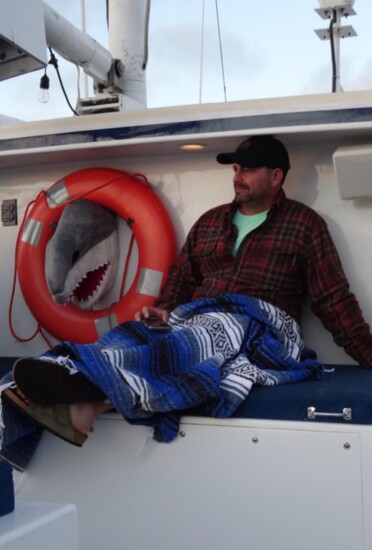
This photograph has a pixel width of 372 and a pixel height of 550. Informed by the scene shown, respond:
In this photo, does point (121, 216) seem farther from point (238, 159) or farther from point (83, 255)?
point (238, 159)

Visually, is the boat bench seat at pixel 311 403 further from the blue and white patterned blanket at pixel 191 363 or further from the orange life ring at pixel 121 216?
the orange life ring at pixel 121 216

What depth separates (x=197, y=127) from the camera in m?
2.97

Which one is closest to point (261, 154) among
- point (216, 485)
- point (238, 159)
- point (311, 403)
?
point (238, 159)

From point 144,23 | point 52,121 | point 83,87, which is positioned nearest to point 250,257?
point 52,121

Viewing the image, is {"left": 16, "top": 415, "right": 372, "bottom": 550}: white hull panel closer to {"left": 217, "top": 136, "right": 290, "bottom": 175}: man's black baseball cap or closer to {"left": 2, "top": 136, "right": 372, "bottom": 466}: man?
{"left": 2, "top": 136, "right": 372, "bottom": 466}: man

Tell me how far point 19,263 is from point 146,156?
0.62 meters

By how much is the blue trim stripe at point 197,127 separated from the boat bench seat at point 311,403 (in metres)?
0.88

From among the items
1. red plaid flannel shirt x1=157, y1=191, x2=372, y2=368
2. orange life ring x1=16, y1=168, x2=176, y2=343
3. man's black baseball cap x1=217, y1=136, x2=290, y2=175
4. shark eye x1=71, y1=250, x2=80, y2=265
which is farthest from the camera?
shark eye x1=71, y1=250, x2=80, y2=265

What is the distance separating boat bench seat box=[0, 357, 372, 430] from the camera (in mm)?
2256

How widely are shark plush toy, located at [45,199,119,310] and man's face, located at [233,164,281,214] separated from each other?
57cm

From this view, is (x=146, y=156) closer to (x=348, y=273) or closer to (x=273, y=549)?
(x=348, y=273)

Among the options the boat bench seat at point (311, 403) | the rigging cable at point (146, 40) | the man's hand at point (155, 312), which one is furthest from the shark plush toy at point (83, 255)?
the rigging cable at point (146, 40)

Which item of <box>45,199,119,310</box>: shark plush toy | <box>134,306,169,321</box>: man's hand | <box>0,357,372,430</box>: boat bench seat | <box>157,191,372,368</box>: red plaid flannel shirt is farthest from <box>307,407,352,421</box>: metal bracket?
<box>45,199,119,310</box>: shark plush toy

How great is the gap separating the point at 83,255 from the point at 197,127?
0.68 m
